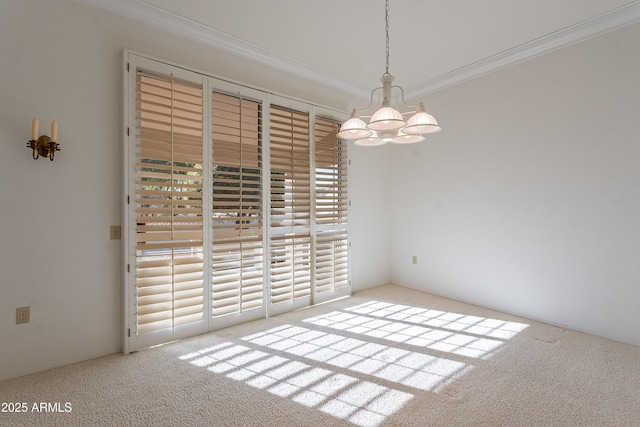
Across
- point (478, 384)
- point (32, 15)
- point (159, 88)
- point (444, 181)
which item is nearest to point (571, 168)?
point (444, 181)

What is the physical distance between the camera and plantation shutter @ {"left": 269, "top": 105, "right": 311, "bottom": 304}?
11.4 ft

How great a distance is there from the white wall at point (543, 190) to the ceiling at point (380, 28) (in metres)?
0.22

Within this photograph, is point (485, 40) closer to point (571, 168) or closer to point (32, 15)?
point (571, 168)

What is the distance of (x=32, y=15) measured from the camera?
2.26m

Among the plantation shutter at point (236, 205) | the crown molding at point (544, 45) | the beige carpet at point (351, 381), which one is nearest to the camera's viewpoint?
the beige carpet at point (351, 381)

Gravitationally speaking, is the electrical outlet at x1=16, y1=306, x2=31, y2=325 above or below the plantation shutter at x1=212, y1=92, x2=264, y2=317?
below

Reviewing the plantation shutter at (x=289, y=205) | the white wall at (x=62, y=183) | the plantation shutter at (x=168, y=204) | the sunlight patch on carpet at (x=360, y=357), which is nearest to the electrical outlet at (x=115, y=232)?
the white wall at (x=62, y=183)

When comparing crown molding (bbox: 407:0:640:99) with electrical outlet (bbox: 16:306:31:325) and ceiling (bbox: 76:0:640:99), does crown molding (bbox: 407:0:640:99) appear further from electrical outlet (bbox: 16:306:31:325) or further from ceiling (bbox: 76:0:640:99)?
electrical outlet (bbox: 16:306:31:325)

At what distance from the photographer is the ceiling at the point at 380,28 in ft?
8.48

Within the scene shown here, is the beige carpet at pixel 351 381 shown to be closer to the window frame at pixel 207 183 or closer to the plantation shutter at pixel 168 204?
the window frame at pixel 207 183

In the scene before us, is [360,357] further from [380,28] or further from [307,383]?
[380,28]

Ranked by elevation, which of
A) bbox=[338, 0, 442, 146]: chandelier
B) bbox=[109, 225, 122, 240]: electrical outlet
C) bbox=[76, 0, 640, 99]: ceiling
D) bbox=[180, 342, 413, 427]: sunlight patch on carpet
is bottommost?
→ bbox=[180, 342, 413, 427]: sunlight patch on carpet

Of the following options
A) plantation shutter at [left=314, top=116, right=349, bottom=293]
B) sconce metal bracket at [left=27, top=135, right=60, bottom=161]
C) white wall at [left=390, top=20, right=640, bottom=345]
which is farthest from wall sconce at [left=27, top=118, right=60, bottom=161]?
white wall at [left=390, top=20, right=640, bottom=345]

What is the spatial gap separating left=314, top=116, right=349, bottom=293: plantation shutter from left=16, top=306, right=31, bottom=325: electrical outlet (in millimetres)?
2603
